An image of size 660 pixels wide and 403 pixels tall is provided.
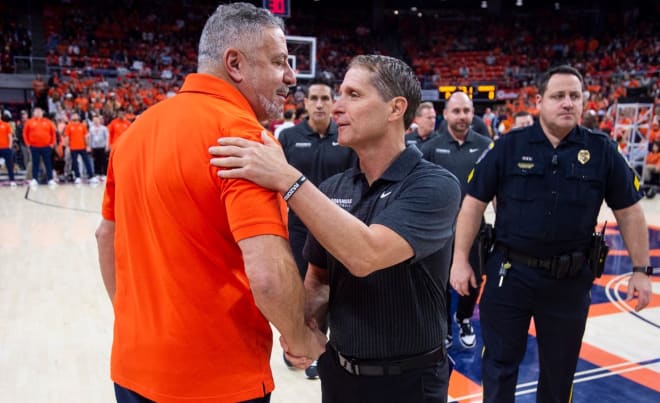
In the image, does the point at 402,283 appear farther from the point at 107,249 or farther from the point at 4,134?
the point at 4,134

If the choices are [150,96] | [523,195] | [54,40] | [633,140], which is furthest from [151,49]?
[523,195]

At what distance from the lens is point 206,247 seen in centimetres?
136

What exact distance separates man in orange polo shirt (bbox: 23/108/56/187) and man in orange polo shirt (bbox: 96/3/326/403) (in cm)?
1215

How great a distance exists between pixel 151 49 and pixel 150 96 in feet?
18.5

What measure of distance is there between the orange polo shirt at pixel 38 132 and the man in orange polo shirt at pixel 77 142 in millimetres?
689

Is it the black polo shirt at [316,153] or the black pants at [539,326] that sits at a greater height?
the black polo shirt at [316,153]

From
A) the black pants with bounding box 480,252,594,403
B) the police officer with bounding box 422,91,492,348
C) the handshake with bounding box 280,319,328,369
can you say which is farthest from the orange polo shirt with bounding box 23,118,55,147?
the handshake with bounding box 280,319,328,369

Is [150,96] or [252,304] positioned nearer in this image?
[252,304]

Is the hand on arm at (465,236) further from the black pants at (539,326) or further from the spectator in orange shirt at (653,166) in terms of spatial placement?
the spectator in orange shirt at (653,166)

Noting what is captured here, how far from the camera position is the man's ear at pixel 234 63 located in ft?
4.78

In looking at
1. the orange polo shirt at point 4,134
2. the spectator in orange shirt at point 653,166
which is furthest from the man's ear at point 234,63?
the spectator in orange shirt at point 653,166

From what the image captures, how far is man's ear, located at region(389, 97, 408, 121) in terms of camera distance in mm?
1701

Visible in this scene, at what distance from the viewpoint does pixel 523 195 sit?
2.73 metres

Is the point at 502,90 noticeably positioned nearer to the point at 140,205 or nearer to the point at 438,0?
the point at 438,0
